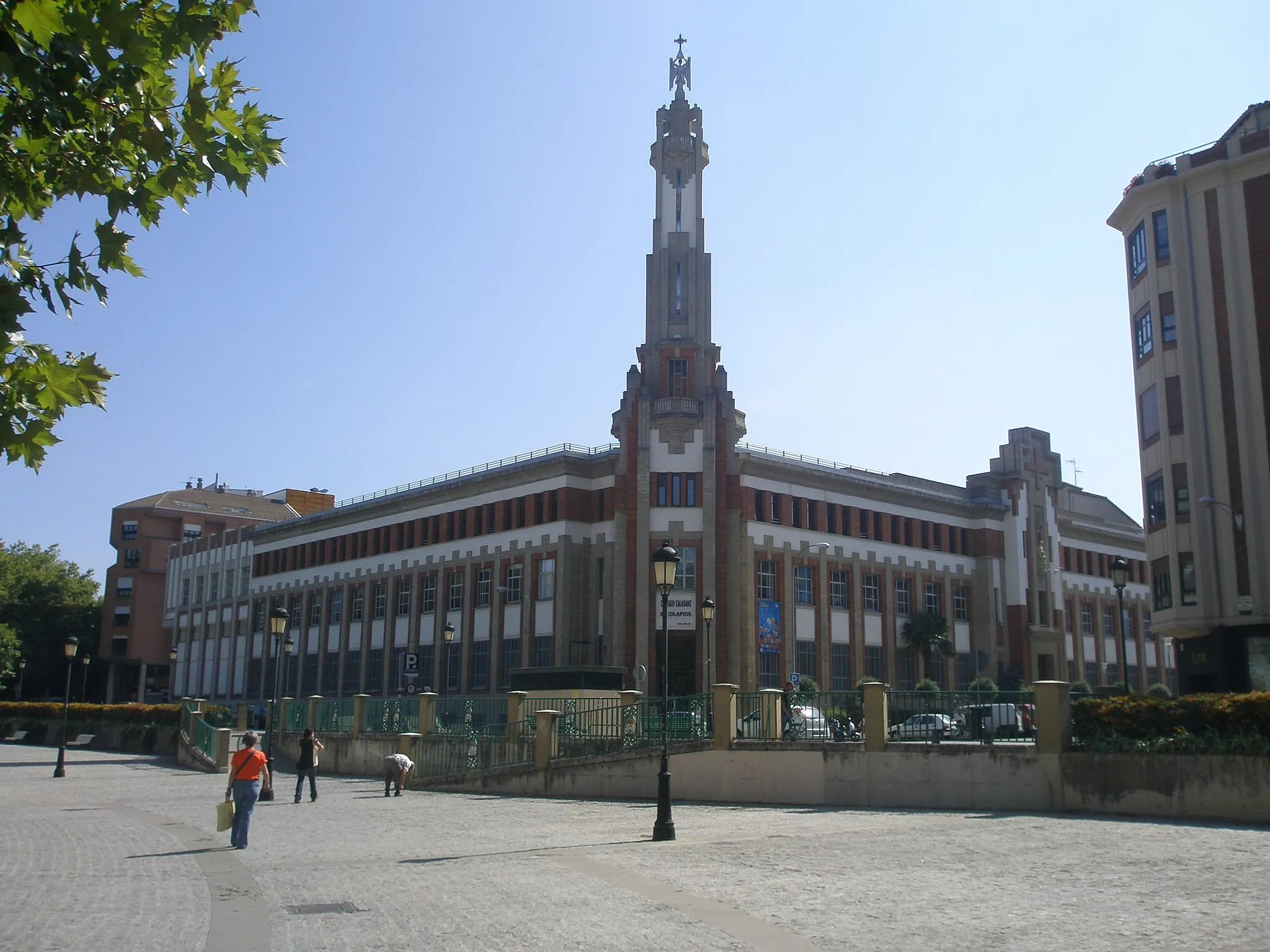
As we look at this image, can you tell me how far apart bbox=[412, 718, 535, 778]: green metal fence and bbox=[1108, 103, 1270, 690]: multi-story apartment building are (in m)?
22.2

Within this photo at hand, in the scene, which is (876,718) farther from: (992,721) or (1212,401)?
(1212,401)

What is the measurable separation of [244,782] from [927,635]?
50899 mm

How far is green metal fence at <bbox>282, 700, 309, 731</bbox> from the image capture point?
1737 inches

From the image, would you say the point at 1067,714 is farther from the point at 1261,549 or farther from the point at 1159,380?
the point at 1159,380

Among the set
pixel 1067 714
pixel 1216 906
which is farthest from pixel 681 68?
pixel 1216 906

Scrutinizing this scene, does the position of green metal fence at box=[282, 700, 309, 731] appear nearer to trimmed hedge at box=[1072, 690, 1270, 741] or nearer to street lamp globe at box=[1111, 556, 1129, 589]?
street lamp globe at box=[1111, 556, 1129, 589]

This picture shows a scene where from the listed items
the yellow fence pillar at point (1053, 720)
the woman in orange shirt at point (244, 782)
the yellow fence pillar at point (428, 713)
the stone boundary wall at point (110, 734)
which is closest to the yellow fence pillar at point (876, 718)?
the yellow fence pillar at point (1053, 720)

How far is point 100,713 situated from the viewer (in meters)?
56.8

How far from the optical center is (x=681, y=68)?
64.6 m

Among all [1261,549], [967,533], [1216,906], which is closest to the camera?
[1216,906]

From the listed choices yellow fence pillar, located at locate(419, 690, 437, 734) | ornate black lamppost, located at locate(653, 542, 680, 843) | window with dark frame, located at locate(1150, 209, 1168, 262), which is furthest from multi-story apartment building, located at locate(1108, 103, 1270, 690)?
ornate black lamppost, located at locate(653, 542, 680, 843)

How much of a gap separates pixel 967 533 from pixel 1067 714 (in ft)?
160

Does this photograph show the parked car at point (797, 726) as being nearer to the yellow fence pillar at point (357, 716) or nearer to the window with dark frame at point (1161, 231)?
the yellow fence pillar at point (357, 716)

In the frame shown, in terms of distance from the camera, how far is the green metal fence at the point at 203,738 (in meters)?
40.9
